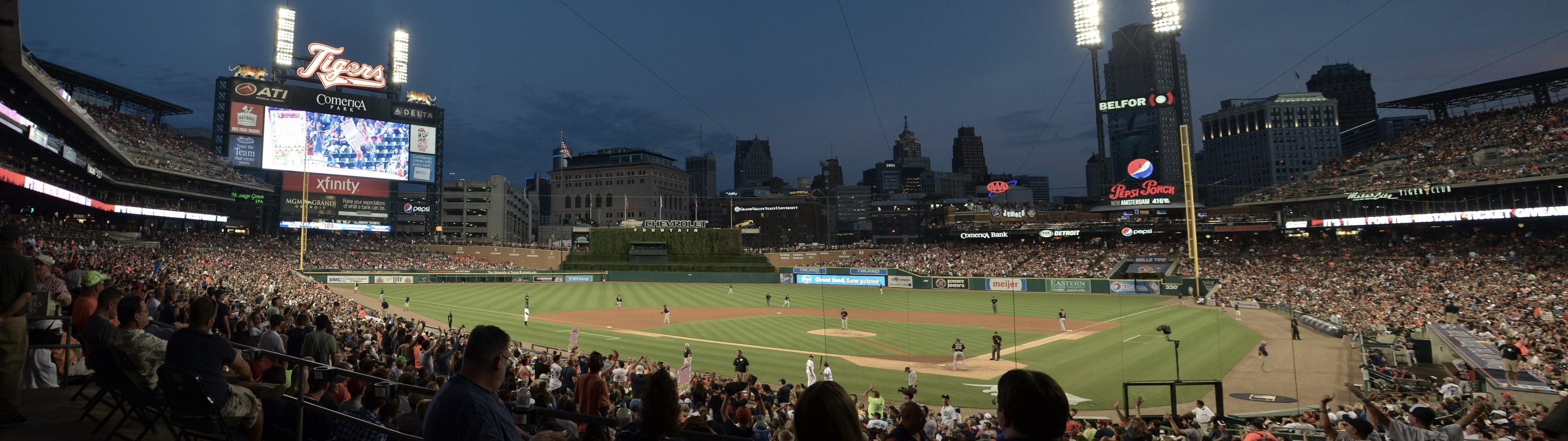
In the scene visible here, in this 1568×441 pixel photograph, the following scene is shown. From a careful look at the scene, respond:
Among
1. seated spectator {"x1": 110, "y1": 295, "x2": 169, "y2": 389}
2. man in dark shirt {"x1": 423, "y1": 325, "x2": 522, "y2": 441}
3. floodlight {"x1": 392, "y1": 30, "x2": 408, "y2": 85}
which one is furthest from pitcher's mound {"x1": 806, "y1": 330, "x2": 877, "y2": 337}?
floodlight {"x1": 392, "y1": 30, "x2": 408, "y2": 85}

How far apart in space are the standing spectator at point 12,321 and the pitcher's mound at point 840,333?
89.9 ft

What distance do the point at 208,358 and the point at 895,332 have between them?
30622 mm

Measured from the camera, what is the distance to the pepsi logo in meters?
58.3

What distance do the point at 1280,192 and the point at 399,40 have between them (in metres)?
92.4

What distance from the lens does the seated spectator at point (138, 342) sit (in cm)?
496

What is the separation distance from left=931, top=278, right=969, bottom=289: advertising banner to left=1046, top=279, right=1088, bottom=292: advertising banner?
6541mm

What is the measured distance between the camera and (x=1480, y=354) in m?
19.0

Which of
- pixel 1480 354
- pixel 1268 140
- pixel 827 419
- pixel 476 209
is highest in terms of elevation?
Result: pixel 1268 140

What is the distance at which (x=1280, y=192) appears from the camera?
5778 centimetres

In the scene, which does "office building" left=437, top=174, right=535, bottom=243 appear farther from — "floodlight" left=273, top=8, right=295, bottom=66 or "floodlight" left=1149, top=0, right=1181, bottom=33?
"floodlight" left=1149, top=0, right=1181, bottom=33

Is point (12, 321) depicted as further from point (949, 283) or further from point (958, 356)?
point (949, 283)

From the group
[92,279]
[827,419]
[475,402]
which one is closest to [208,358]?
[475,402]

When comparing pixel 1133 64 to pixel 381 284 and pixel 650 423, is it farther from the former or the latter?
pixel 650 423

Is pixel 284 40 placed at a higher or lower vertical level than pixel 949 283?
higher
